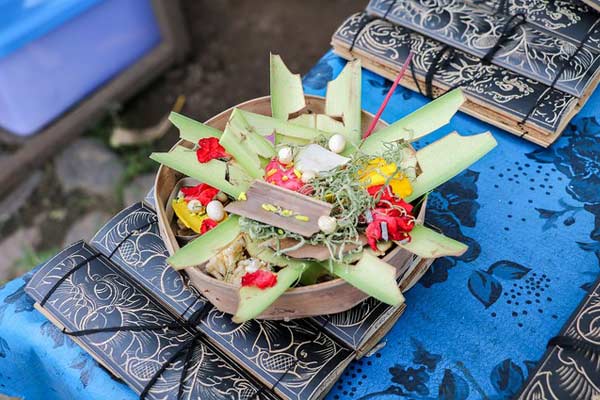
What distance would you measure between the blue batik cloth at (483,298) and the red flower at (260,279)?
0.22 m

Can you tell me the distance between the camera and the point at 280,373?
807mm

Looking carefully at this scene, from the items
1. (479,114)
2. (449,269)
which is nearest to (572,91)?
(479,114)

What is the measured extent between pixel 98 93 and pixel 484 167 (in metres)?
1.50

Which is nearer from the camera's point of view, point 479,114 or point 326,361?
point 326,361

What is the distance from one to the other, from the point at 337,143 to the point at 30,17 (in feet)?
4.37

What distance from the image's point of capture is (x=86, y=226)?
1.96 m

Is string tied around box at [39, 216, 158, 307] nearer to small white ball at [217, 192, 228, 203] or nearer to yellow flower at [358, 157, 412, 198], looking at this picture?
small white ball at [217, 192, 228, 203]

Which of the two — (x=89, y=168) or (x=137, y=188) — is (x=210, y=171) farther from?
(x=89, y=168)

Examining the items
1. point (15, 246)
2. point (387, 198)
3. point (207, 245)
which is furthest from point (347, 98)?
point (15, 246)

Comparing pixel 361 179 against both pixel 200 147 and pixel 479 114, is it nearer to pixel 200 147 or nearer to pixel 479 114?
pixel 200 147

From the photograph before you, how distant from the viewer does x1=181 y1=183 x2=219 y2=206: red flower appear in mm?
868

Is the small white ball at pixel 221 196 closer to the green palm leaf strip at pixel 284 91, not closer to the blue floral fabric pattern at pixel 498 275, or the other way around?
the green palm leaf strip at pixel 284 91

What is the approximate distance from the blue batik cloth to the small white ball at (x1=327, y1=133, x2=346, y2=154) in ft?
0.78

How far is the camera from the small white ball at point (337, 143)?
86 centimetres
